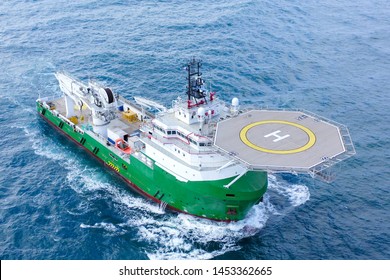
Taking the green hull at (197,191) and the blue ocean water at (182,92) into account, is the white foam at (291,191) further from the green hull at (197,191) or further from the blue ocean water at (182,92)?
the green hull at (197,191)

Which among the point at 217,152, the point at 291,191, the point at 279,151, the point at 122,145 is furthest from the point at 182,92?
the point at 279,151

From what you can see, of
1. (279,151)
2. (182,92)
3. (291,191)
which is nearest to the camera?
(279,151)

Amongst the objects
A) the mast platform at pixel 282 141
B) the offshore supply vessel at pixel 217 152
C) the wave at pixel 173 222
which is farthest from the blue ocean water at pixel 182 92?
the mast platform at pixel 282 141

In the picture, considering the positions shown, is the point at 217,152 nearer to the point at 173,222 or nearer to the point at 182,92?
the point at 173,222

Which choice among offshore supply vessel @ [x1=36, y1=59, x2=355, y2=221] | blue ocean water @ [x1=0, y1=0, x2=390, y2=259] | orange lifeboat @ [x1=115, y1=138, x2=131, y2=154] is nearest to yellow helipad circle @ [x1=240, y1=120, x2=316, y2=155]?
offshore supply vessel @ [x1=36, y1=59, x2=355, y2=221]

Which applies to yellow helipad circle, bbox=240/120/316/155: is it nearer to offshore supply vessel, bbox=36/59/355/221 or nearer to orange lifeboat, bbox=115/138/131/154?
offshore supply vessel, bbox=36/59/355/221

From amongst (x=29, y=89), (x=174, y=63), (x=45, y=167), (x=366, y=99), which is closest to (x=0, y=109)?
(x=29, y=89)

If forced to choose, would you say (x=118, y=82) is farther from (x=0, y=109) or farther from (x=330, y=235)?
(x=330, y=235)
